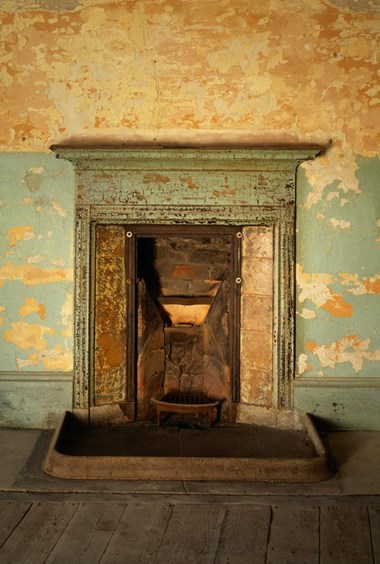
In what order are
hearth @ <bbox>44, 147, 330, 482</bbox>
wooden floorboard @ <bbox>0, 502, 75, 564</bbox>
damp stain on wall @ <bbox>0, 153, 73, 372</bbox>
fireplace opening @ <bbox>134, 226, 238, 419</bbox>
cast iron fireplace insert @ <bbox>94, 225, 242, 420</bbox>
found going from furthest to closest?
1. fireplace opening @ <bbox>134, 226, 238, 419</bbox>
2. cast iron fireplace insert @ <bbox>94, 225, 242, 420</bbox>
3. damp stain on wall @ <bbox>0, 153, 73, 372</bbox>
4. hearth @ <bbox>44, 147, 330, 482</bbox>
5. wooden floorboard @ <bbox>0, 502, 75, 564</bbox>

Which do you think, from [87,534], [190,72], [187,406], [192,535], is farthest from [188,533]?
[190,72]

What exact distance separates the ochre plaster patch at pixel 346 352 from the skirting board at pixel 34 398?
1.63m

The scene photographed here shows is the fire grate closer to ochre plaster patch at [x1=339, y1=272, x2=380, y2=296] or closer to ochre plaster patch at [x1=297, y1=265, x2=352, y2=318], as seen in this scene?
ochre plaster patch at [x1=297, y1=265, x2=352, y2=318]

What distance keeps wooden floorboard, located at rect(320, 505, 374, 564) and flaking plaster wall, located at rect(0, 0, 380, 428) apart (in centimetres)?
103

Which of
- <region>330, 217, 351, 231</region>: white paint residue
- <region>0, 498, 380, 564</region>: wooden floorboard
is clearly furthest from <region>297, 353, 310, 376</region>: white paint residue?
<region>0, 498, 380, 564</region>: wooden floorboard

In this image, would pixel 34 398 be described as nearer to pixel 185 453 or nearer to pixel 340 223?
pixel 185 453

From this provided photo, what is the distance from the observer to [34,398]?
3670 mm

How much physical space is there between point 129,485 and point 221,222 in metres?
1.68

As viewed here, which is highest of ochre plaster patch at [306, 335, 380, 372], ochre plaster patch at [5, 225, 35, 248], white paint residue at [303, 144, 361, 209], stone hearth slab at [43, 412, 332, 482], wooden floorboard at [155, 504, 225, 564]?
white paint residue at [303, 144, 361, 209]

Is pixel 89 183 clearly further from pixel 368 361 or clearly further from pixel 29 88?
pixel 368 361

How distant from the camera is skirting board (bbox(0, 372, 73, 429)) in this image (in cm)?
366

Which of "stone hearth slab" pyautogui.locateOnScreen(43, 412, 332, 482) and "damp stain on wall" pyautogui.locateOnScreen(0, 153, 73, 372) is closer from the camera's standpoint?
"stone hearth slab" pyautogui.locateOnScreen(43, 412, 332, 482)

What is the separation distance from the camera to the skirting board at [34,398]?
12.0 ft

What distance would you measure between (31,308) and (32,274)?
222mm
